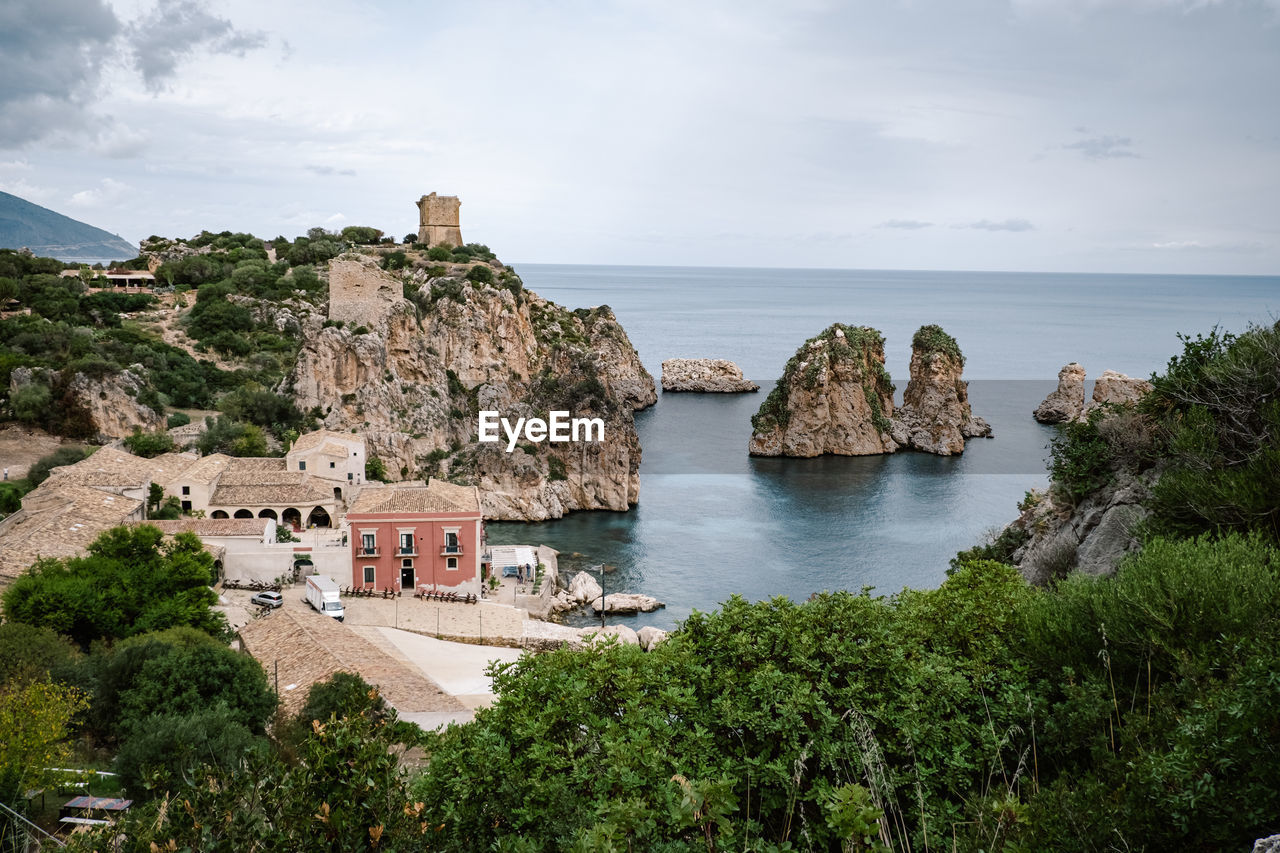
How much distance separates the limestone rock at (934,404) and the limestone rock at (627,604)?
3473cm

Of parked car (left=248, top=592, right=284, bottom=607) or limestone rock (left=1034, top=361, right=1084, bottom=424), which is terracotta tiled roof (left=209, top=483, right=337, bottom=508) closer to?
parked car (left=248, top=592, right=284, bottom=607)

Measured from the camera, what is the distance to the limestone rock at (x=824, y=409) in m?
58.4

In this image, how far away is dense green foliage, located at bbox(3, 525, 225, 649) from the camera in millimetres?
17391

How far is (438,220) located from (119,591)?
50.5 metres

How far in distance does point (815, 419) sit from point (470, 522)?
33.4 meters

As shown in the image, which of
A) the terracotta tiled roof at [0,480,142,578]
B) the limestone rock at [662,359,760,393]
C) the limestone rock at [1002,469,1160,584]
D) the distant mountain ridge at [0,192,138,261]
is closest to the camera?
the limestone rock at [1002,469,1160,584]

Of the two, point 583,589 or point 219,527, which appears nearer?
point 219,527

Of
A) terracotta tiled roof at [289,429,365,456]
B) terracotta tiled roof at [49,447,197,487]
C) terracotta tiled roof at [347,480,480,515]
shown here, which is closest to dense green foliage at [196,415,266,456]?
terracotta tiled roof at [289,429,365,456]

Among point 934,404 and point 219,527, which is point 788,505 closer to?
point 934,404

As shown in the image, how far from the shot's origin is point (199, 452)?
36.3 metres

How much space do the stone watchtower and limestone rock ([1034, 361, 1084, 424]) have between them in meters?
48.3

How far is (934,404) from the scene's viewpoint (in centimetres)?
6100

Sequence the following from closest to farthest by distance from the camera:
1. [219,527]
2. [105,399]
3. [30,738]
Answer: [30,738] → [219,527] → [105,399]

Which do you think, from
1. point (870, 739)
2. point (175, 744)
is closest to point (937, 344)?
point (175, 744)
